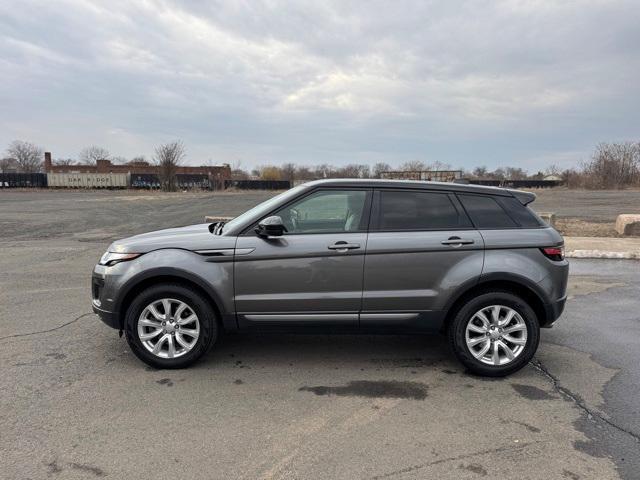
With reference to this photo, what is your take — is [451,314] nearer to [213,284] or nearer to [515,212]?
[515,212]

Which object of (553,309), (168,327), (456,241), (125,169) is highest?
(125,169)

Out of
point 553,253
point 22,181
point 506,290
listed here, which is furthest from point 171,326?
point 22,181

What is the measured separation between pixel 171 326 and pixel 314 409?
1.58 m

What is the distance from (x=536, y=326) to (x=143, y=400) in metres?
3.46

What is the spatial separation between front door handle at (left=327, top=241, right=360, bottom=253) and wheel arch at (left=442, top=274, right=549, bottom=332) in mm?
1012

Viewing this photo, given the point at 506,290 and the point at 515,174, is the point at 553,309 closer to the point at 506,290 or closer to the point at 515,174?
the point at 506,290

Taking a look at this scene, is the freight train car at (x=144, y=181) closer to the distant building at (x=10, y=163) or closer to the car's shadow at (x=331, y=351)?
the distant building at (x=10, y=163)

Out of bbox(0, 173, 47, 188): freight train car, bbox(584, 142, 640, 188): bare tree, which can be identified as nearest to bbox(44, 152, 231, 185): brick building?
bbox(0, 173, 47, 188): freight train car

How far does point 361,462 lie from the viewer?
2973 millimetres

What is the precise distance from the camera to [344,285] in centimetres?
422

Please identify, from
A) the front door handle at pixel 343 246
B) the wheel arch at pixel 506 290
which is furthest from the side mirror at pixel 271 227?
the wheel arch at pixel 506 290

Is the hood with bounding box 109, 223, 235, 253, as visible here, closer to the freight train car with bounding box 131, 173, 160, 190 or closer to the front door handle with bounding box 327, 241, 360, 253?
the front door handle with bounding box 327, 241, 360, 253

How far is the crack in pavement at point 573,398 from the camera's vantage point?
3.34m

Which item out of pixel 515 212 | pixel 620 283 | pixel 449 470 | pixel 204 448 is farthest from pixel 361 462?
pixel 620 283
